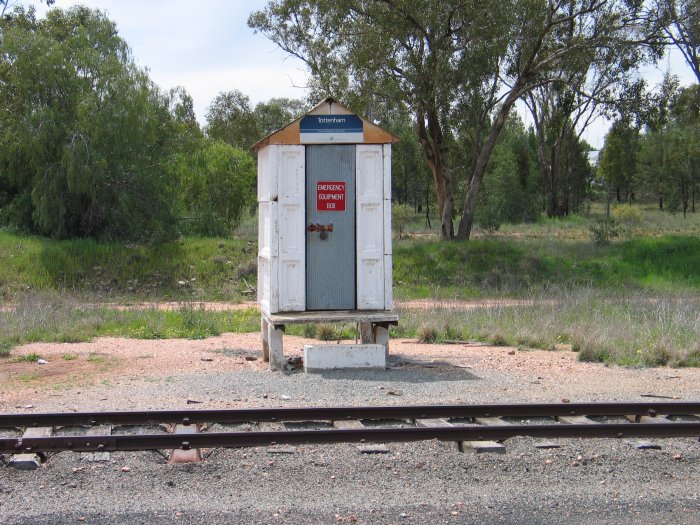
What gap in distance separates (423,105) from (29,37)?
12205 mm

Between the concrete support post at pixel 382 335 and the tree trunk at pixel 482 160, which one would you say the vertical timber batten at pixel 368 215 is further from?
the tree trunk at pixel 482 160

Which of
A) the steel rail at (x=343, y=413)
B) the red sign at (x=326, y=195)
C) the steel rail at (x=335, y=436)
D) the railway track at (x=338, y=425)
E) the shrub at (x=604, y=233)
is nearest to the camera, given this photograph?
the steel rail at (x=335, y=436)

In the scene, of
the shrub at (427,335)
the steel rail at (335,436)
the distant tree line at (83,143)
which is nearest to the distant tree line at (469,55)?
the distant tree line at (83,143)

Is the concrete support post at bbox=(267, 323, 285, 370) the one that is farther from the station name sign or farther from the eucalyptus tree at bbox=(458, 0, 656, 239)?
the eucalyptus tree at bbox=(458, 0, 656, 239)

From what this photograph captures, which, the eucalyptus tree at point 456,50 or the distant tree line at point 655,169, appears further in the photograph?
the distant tree line at point 655,169

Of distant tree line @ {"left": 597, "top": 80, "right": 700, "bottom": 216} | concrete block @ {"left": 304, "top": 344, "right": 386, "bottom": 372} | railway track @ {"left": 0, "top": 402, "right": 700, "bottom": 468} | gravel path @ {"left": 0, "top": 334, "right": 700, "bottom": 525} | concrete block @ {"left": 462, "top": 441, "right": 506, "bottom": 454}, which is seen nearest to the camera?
gravel path @ {"left": 0, "top": 334, "right": 700, "bottom": 525}

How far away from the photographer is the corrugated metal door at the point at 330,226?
36.8ft

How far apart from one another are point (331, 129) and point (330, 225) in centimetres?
124

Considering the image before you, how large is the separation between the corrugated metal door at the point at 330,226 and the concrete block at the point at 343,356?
2.11 ft

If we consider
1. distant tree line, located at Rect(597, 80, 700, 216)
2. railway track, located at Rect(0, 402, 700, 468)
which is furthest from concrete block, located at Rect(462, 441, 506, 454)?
distant tree line, located at Rect(597, 80, 700, 216)

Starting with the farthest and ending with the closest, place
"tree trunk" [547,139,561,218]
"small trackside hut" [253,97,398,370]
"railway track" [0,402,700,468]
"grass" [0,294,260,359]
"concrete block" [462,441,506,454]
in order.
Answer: "tree trunk" [547,139,561,218]
"grass" [0,294,260,359]
"small trackside hut" [253,97,398,370]
"concrete block" [462,441,506,454]
"railway track" [0,402,700,468]

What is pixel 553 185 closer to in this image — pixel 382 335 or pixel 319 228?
pixel 382 335

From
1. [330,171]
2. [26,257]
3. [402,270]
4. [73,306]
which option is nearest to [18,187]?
[26,257]

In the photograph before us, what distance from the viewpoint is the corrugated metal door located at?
11.2 meters
